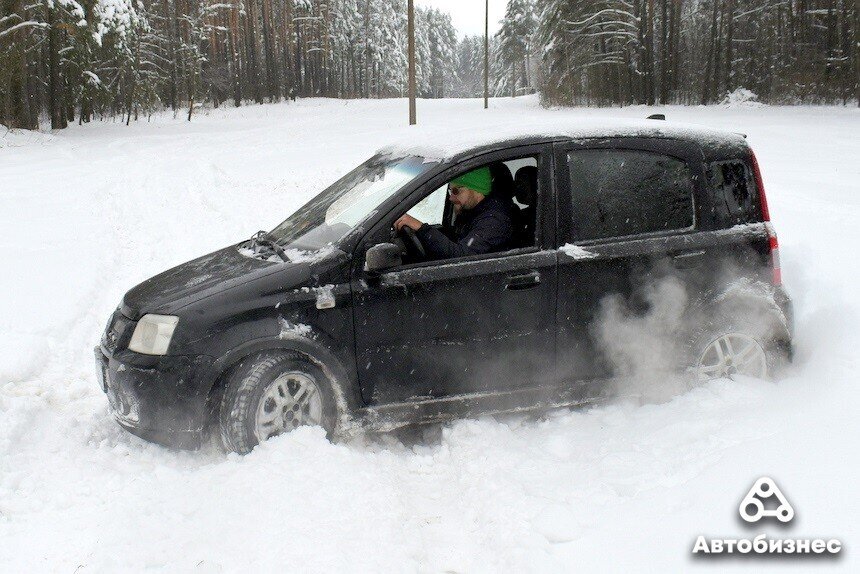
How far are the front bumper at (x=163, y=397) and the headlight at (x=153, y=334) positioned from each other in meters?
0.04

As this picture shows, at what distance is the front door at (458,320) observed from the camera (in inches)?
164

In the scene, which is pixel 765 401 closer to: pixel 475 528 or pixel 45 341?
pixel 475 528

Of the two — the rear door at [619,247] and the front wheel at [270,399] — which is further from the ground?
the rear door at [619,247]

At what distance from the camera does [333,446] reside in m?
4.05

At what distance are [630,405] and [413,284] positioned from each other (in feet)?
5.50

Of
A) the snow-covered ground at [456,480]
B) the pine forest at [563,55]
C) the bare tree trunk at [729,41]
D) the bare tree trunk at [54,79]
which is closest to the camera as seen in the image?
the snow-covered ground at [456,480]

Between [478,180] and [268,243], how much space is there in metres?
1.42

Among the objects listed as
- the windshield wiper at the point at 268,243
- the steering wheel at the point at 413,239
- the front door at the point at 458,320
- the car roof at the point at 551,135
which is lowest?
the front door at the point at 458,320

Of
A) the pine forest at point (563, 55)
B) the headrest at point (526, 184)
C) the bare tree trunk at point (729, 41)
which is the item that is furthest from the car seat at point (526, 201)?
the bare tree trunk at point (729, 41)

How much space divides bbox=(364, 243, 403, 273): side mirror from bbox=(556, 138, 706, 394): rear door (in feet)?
3.44

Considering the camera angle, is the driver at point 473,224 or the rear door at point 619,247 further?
the rear door at point 619,247

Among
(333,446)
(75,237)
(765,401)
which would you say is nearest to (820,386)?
(765,401)

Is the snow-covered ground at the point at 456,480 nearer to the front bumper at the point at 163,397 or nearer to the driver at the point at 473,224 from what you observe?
the front bumper at the point at 163,397

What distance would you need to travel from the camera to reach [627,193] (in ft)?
15.2
